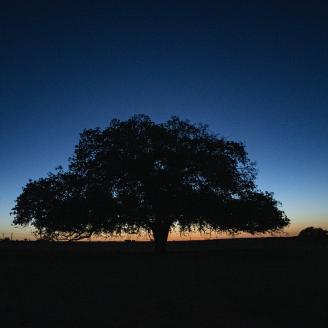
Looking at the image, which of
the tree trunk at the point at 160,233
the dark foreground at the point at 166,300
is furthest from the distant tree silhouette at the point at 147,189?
the dark foreground at the point at 166,300

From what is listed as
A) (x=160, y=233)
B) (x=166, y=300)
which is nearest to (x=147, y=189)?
(x=160, y=233)

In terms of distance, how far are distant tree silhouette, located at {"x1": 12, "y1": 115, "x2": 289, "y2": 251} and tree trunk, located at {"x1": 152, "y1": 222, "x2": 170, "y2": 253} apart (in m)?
0.10

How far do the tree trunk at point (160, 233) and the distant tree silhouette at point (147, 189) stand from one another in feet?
0.32

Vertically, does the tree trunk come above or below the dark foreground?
above

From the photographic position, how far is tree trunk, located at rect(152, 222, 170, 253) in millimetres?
38594

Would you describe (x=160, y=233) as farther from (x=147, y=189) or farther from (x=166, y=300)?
(x=166, y=300)

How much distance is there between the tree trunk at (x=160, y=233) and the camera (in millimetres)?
38594

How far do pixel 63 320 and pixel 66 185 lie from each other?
2745 cm

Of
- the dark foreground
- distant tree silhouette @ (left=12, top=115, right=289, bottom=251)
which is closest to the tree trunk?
distant tree silhouette @ (left=12, top=115, right=289, bottom=251)

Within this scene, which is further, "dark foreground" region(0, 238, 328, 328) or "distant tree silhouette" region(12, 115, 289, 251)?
"distant tree silhouette" region(12, 115, 289, 251)

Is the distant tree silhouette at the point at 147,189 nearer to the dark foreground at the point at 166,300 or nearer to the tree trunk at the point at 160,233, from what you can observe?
the tree trunk at the point at 160,233

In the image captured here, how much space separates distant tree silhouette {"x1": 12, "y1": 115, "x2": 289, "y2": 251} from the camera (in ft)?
119

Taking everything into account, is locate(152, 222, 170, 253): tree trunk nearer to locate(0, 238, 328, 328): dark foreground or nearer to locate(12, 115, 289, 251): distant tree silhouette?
locate(12, 115, 289, 251): distant tree silhouette

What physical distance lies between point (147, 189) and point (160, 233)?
543 centimetres
